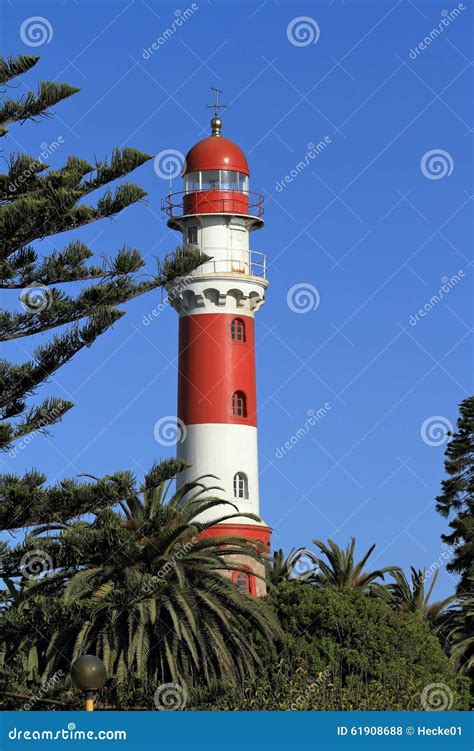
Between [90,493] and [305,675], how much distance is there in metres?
7.17

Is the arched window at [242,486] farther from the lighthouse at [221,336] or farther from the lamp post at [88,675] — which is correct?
the lamp post at [88,675]

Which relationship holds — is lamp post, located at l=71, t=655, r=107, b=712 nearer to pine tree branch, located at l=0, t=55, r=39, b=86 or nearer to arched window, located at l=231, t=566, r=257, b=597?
pine tree branch, located at l=0, t=55, r=39, b=86

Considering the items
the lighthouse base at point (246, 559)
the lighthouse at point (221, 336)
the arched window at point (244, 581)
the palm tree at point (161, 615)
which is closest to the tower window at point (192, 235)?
the lighthouse at point (221, 336)

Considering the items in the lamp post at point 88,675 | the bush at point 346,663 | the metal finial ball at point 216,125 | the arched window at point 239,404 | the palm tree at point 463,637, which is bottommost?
the lamp post at point 88,675

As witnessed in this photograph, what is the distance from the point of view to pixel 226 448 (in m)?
37.1

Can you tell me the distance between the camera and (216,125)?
132 ft

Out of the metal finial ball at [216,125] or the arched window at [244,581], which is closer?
the arched window at [244,581]

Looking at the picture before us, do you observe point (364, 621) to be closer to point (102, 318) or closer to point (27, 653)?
point (27, 653)

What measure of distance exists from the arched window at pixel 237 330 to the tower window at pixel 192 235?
2.29 meters

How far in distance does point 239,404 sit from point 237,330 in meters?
1.88

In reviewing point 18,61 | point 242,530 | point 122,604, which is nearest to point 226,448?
point 242,530

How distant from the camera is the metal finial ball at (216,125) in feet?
132

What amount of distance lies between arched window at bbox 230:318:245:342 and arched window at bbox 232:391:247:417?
136 centimetres

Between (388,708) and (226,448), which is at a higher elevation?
(226,448)
